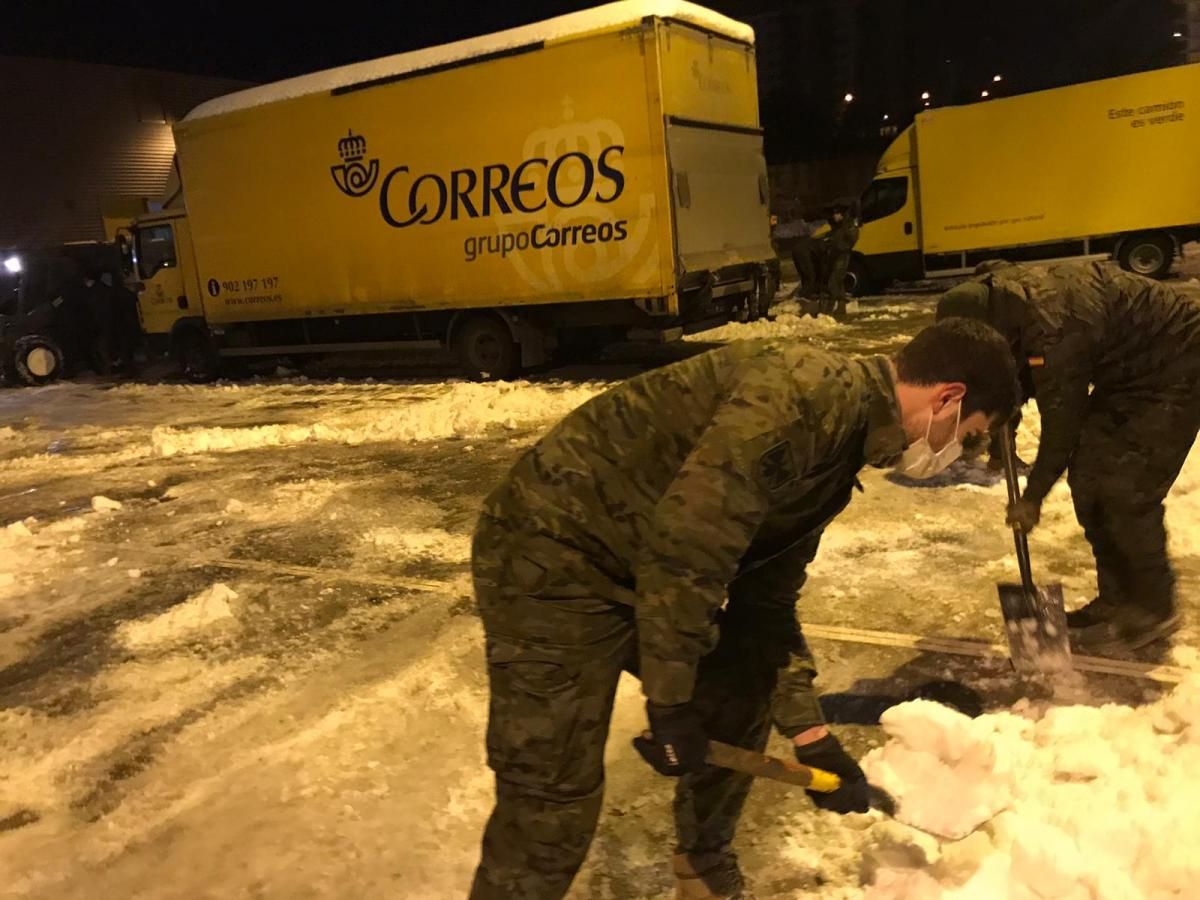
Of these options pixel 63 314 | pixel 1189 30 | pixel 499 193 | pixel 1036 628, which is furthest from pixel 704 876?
pixel 1189 30

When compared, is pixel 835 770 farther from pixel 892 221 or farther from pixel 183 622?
pixel 892 221

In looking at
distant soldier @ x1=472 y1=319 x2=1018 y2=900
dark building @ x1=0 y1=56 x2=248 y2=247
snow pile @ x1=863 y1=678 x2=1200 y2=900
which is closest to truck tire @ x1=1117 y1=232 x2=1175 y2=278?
snow pile @ x1=863 y1=678 x2=1200 y2=900

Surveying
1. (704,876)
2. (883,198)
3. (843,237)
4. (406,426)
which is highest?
(883,198)

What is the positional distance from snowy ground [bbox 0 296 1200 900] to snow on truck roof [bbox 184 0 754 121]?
4.73 m

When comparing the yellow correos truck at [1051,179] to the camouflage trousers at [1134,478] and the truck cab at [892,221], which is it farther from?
the camouflage trousers at [1134,478]

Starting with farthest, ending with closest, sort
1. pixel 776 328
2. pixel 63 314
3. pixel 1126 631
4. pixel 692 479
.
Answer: pixel 63 314, pixel 776 328, pixel 1126 631, pixel 692 479

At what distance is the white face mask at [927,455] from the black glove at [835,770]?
2.58 ft

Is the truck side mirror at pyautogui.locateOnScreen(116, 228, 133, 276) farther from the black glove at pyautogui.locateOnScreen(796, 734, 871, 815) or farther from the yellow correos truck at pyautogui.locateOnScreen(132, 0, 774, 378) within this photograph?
the black glove at pyautogui.locateOnScreen(796, 734, 871, 815)

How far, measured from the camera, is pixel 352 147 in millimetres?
12125

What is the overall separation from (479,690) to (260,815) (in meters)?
1.03

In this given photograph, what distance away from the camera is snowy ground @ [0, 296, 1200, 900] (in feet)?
10.0

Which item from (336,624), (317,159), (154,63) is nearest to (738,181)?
(317,159)

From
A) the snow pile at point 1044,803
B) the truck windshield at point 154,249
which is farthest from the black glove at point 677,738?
the truck windshield at point 154,249

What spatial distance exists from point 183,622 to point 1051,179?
15.2m
